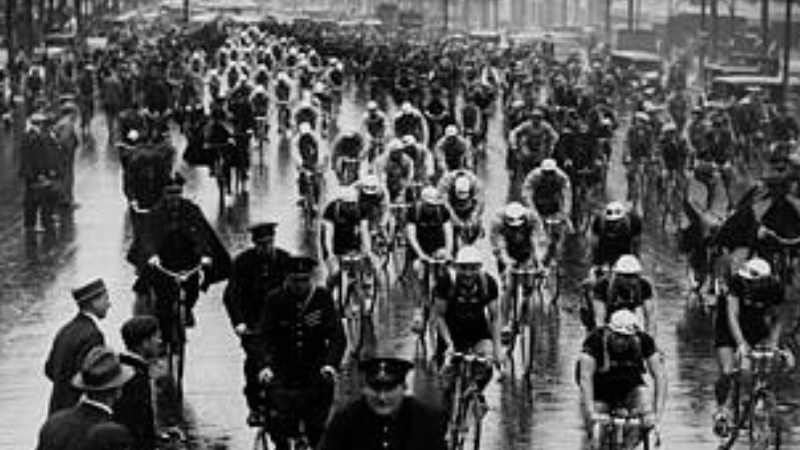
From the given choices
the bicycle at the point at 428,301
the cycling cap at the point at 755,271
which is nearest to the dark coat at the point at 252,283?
the cycling cap at the point at 755,271

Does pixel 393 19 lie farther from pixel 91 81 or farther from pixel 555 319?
pixel 555 319

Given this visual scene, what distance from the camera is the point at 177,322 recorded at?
17094 mm

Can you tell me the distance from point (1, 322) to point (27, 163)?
807 centimetres

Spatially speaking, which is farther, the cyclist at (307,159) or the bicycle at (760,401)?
the cyclist at (307,159)

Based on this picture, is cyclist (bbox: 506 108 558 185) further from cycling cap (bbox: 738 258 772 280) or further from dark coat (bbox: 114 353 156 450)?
dark coat (bbox: 114 353 156 450)

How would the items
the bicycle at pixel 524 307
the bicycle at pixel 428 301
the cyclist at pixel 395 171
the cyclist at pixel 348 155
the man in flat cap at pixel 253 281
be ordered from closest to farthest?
the man in flat cap at pixel 253 281 → the bicycle at pixel 524 307 → the bicycle at pixel 428 301 → the cyclist at pixel 395 171 → the cyclist at pixel 348 155

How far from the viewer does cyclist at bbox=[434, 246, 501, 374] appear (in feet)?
47.2

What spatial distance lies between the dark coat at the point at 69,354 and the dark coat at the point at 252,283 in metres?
2.52

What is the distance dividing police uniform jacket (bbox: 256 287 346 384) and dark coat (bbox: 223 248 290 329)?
5.80ft

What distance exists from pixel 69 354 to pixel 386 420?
10.0ft

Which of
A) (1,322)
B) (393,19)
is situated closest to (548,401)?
(1,322)

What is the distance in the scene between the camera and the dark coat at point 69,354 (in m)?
11.2

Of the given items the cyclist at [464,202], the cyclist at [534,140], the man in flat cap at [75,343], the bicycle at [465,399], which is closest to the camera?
the man in flat cap at [75,343]

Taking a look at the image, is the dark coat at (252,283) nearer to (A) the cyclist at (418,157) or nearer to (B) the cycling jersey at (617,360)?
(B) the cycling jersey at (617,360)
